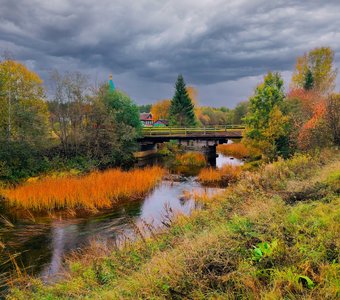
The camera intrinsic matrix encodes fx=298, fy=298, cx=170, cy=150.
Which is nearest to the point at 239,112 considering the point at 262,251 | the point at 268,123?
the point at 268,123

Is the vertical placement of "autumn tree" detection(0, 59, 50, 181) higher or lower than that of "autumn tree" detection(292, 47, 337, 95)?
lower

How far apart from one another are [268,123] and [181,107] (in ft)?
90.8

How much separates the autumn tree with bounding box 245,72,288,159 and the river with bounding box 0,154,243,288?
37.9 ft

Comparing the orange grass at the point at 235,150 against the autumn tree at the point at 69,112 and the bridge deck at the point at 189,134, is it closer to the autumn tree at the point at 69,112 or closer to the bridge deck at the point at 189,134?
the bridge deck at the point at 189,134

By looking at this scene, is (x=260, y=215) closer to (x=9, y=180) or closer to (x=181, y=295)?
(x=181, y=295)

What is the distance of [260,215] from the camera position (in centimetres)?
626

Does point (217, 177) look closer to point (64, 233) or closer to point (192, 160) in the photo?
point (192, 160)

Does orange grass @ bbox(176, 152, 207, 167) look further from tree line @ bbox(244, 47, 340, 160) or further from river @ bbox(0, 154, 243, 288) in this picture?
river @ bbox(0, 154, 243, 288)

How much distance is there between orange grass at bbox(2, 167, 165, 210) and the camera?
608 inches

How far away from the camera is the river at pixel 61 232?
368 inches

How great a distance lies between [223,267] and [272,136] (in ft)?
73.0

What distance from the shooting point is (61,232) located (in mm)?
12078

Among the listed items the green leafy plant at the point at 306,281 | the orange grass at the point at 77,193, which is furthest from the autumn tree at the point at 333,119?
the green leafy plant at the point at 306,281

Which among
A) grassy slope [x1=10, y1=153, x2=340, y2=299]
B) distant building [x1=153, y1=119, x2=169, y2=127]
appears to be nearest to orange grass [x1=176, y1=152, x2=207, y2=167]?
grassy slope [x1=10, y1=153, x2=340, y2=299]
